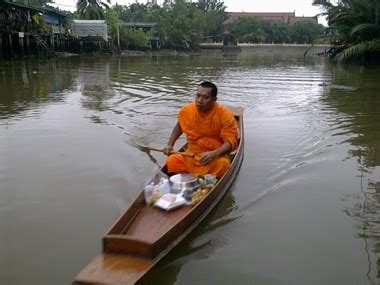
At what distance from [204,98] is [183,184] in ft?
3.43

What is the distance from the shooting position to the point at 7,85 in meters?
14.5

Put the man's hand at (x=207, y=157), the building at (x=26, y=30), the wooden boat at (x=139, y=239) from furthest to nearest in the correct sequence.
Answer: the building at (x=26, y=30), the man's hand at (x=207, y=157), the wooden boat at (x=139, y=239)

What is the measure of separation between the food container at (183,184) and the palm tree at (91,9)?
43.9 metres

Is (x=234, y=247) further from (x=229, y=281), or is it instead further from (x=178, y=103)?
(x=178, y=103)

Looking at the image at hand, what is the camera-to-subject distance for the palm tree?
45219 millimetres

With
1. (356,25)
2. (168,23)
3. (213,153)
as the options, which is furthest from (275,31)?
(213,153)

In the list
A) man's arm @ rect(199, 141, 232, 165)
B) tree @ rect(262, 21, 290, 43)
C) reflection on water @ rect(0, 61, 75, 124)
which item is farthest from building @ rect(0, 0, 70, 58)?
tree @ rect(262, 21, 290, 43)

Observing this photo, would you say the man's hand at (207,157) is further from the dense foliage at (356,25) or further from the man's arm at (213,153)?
the dense foliage at (356,25)

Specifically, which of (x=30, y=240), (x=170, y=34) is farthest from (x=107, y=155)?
(x=170, y=34)

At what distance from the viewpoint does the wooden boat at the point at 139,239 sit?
10.7 ft

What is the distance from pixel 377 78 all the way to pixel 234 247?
53.9 ft

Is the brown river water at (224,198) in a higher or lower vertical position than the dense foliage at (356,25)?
lower

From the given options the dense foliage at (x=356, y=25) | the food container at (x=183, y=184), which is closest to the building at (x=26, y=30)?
the dense foliage at (x=356, y=25)

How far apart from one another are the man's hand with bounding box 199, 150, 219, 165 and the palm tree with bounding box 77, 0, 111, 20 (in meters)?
43.7
